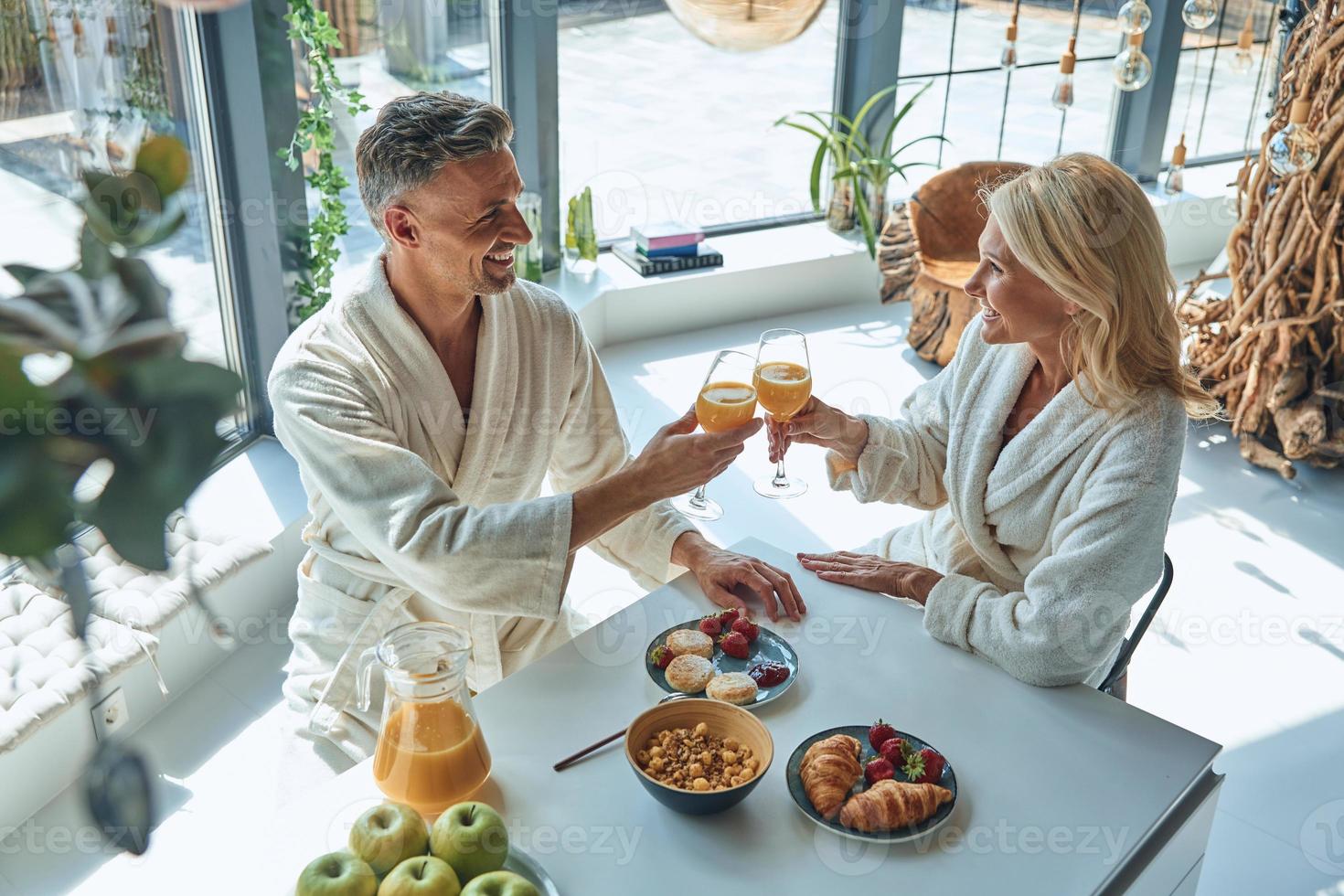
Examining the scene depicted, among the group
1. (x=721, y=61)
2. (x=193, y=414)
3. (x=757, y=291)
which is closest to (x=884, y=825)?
(x=193, y=414)

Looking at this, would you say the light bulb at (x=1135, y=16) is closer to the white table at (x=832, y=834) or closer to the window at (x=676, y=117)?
the window at (x=676, y=117)

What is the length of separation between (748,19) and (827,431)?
909 mm

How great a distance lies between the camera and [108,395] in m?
0.26

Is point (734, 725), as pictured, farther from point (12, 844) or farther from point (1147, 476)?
point (12, 844)

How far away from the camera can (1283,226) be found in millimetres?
3814

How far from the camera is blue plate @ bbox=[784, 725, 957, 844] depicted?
1354 millimetres

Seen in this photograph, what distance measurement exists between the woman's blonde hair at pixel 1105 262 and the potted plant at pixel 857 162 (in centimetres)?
330

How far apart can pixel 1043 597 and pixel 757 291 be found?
3535 millimetres

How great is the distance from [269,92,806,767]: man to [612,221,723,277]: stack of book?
2843mm

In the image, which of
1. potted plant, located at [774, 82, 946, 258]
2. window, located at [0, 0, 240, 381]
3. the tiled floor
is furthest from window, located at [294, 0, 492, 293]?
window, located at [0, 0, 240, 381]

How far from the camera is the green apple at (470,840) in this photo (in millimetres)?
1193

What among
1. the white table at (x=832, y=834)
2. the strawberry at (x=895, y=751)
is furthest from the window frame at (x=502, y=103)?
the strawberry at (x=895, y=751)

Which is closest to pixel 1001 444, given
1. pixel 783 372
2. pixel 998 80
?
pixel 783 372

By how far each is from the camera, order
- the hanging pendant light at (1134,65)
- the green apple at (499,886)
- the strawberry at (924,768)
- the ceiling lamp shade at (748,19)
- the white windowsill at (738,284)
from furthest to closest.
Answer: the white windowsill at (738,284)
the hanging pendant light at (1134,65)
the strawberry at (924,768)
the ceiling lamp shade at (748,19)
the green apple at (499,886)
